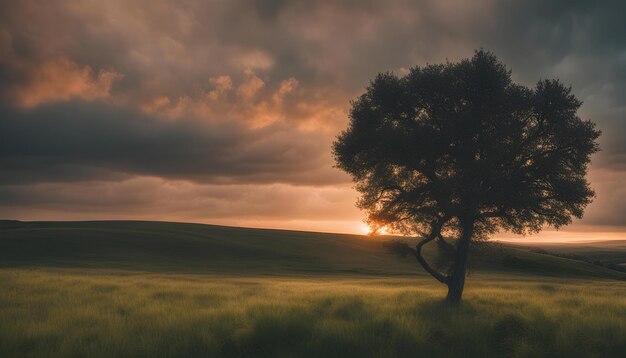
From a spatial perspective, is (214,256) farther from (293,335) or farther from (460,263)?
(293,335)

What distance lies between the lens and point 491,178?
817 inches

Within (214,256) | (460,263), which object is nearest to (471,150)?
(460,263)

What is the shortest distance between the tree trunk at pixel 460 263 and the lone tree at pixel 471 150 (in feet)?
0.17

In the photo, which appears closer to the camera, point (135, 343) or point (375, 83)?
point (135, 343)

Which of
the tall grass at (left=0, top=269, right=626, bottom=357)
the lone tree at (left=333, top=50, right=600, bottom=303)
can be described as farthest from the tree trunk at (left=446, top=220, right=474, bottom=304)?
the tall grass at (left=0, top=269, right=626, bottom=357)

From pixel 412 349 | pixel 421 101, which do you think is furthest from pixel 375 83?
pixel 412 349

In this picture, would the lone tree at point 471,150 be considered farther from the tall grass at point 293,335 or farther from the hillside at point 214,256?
the hillside at point 214,256

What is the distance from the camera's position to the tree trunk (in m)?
22.7

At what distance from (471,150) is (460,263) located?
234 inches

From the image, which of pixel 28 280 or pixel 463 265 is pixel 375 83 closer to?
pixel 463 265

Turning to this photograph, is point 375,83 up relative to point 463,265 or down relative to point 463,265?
up

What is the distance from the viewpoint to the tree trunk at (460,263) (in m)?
22.7

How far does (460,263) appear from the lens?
2289 cm

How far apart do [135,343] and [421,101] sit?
718 inches
